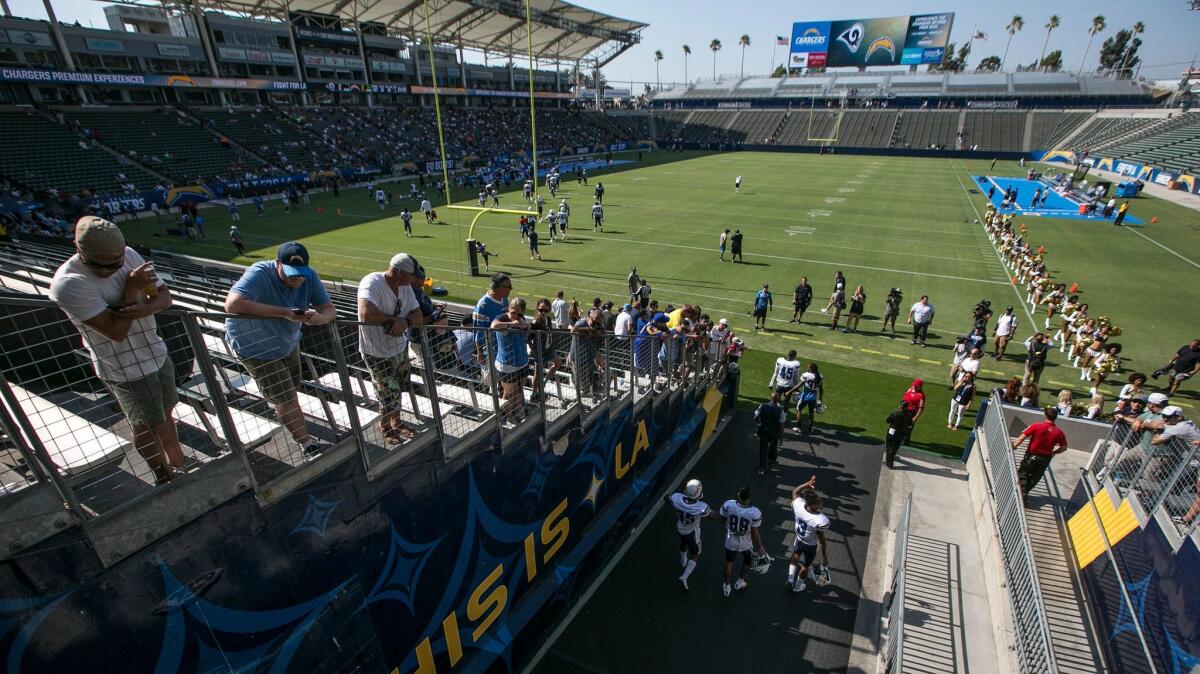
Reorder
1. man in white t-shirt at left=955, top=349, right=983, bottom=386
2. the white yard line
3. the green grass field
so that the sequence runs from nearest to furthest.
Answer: man in white t-shirt at left=955, top=349, right=983, bottom=386 → the green grass field → the white yard line

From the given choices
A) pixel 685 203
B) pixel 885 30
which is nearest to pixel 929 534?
pixel 685 203

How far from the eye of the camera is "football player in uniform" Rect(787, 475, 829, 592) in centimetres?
664

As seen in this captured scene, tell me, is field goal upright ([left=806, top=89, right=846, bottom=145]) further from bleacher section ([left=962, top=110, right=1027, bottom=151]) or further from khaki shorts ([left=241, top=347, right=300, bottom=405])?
khaki shorts ([left=241, top=347, right=300, bottom=405])

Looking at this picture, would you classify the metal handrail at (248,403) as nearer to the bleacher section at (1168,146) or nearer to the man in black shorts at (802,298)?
the man in black shorts at (802,298)

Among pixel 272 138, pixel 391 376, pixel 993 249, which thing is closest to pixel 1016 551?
pixel 391 376

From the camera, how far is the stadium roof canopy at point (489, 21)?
45.0 meters

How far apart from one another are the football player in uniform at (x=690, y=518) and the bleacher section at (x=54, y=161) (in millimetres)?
40488

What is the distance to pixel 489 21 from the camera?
5850 cm

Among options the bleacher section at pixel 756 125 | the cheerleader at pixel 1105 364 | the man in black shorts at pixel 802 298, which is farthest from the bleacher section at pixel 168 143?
the bleacher section at pixel 756 125

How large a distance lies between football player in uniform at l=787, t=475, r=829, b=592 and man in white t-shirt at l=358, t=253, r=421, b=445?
502 cm

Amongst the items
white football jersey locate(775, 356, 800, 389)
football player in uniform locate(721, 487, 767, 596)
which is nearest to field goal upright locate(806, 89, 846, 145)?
white football jersey locate(775, 356, 800, 389)

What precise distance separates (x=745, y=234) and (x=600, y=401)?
21375 mm

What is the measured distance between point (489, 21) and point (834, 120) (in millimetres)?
50722

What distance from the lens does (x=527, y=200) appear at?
32.9 meters
